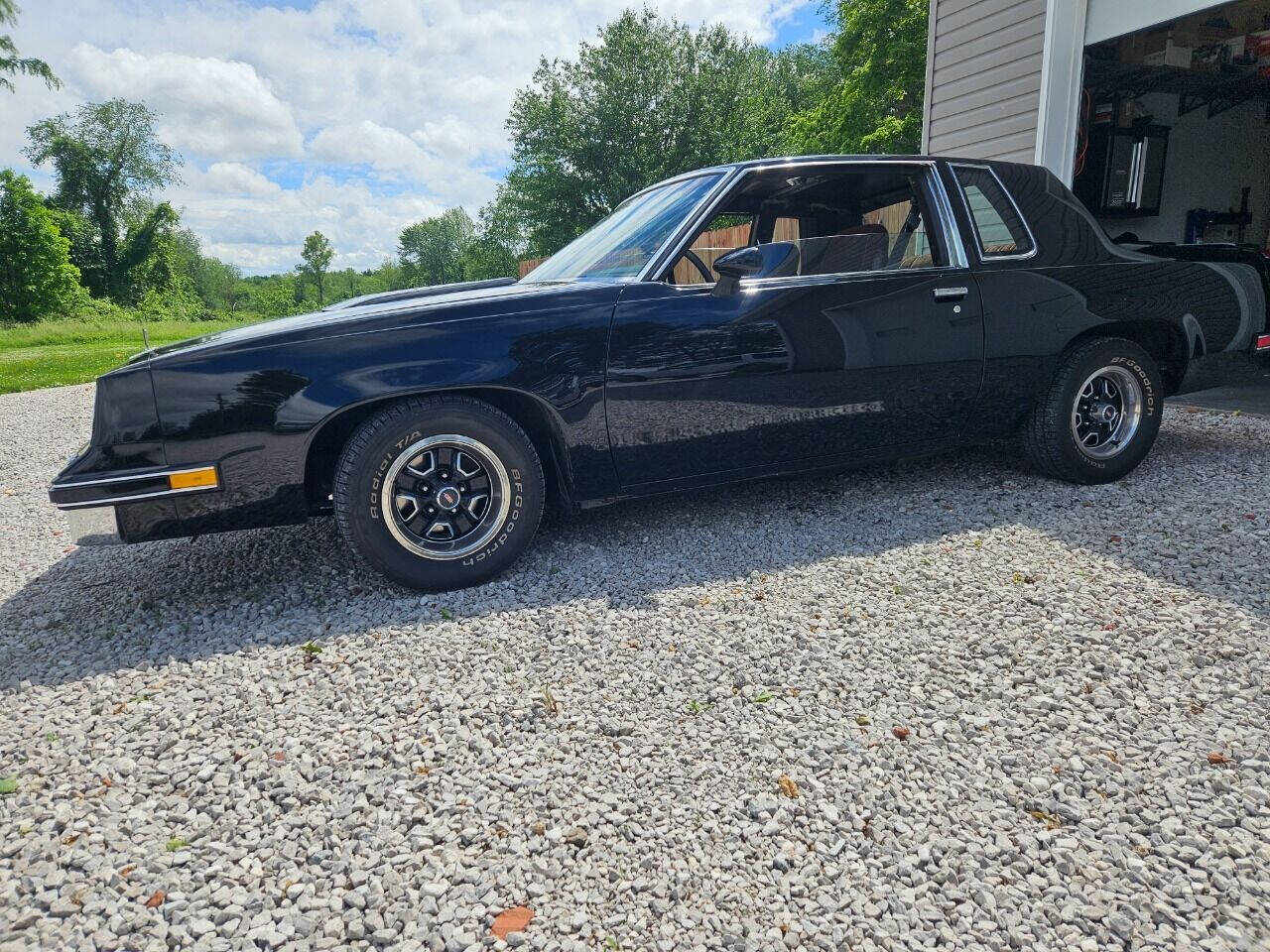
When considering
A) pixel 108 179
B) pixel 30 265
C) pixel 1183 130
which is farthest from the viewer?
pixel 108 179

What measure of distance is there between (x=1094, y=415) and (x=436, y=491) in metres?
3.40

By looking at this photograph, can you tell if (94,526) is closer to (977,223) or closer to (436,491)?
(436,491)

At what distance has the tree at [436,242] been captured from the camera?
10669cm

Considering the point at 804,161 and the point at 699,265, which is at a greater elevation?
the point at 804,161

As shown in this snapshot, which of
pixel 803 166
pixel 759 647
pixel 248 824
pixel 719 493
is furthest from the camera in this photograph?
pixel 719 493

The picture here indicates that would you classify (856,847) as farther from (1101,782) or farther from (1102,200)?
(1102,200)

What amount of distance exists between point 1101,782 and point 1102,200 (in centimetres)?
766

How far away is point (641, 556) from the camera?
11.5 feet

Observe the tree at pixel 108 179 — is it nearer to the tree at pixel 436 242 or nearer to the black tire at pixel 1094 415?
the tree at pixel 436 242

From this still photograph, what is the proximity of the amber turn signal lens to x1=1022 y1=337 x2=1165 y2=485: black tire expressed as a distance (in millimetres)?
3781

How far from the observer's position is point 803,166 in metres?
3.74

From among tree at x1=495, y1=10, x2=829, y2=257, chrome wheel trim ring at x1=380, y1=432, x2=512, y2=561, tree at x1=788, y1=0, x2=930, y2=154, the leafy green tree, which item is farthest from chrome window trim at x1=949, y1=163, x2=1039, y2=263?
the leafy green tree

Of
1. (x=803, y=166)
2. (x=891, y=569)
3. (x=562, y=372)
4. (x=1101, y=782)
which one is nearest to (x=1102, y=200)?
(x=803, y=166)

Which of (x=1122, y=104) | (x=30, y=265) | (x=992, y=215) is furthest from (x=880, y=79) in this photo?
(x=30, y=265)
